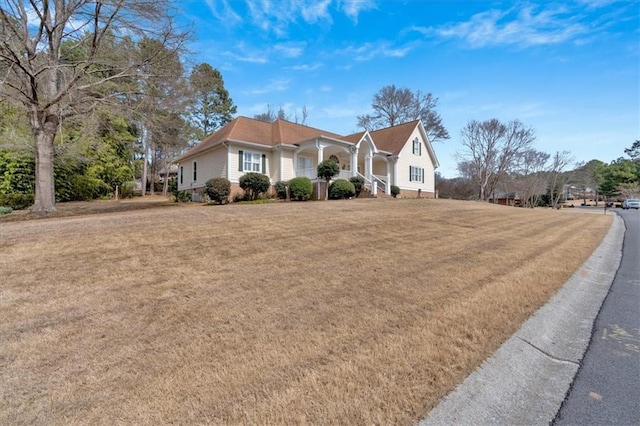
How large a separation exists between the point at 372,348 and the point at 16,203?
23233 millimetres

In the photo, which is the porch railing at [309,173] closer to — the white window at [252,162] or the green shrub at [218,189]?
the white window at [252,162]

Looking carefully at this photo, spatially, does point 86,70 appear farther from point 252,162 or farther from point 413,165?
point 413,165

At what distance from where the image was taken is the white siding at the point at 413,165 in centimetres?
2633

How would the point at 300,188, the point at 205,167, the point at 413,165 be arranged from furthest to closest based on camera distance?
1. the point at 413,165
2. the point at 205,167
3. the point at 300,188

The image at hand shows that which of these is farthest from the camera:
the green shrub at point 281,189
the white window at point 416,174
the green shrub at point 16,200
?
the white window at point 416,174

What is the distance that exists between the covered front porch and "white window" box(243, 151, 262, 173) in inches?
94.1

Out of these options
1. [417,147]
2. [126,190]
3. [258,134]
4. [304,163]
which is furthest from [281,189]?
[126,190]

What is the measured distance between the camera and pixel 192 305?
12.6ft

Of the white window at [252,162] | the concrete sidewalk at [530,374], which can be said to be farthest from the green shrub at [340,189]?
the concrete sidewalk at [530,374]

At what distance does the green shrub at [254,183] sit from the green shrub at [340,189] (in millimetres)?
3949

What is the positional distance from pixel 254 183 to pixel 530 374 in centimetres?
1692

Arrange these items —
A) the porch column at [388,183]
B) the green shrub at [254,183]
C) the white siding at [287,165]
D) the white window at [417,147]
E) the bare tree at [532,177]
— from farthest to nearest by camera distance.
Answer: the bare tree at [532,177] → the white window at [417,147] → the porch column at [388,183] → the white siding at [287,165] → the green shrub at [254,183]

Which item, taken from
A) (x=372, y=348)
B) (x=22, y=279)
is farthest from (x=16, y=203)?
(x=372, y=348)

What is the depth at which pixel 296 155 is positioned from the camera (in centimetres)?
2136
